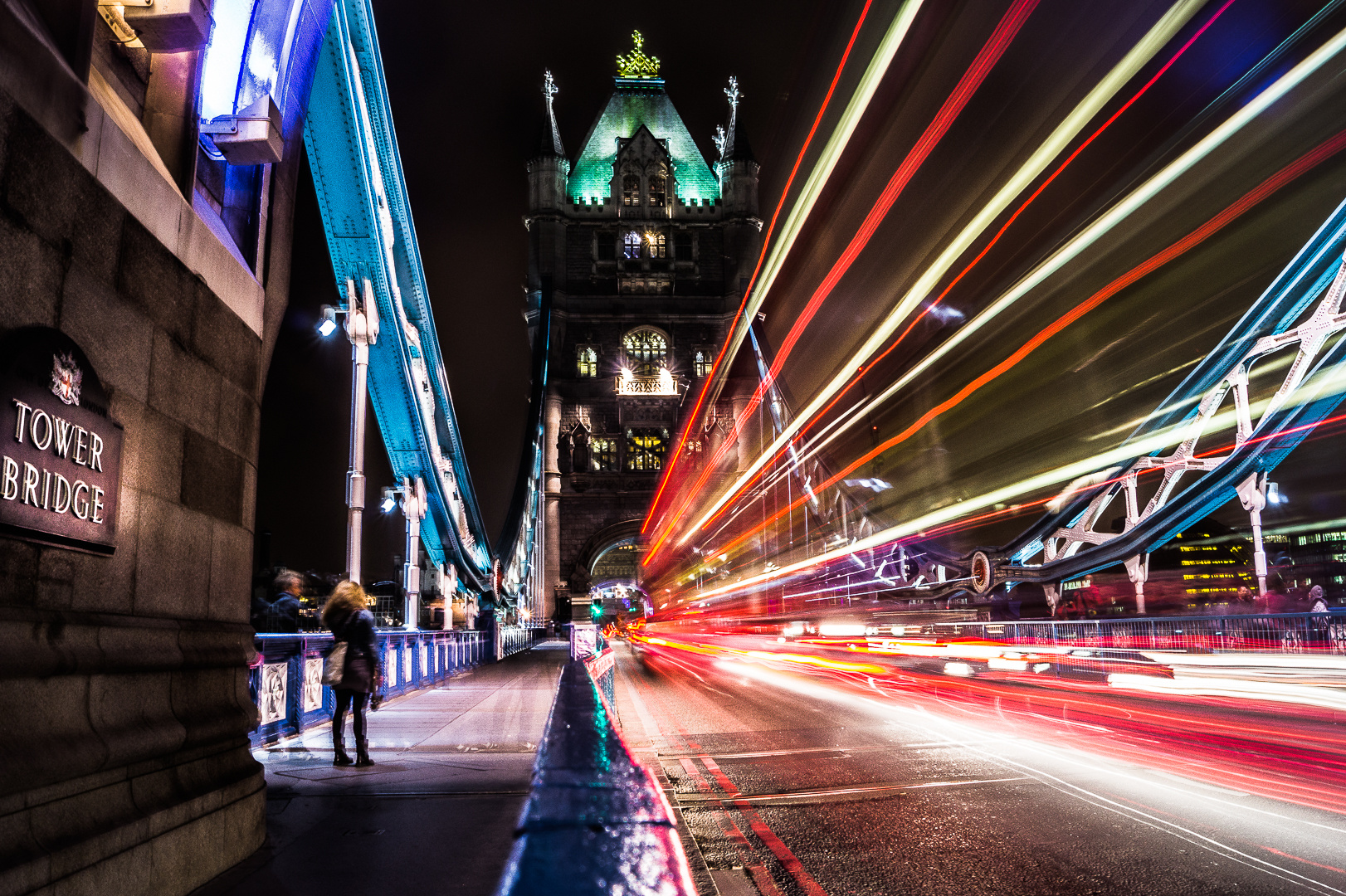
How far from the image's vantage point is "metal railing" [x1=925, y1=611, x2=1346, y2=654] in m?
12.6

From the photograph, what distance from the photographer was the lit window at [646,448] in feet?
215

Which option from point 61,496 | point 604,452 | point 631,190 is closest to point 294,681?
point 61,496

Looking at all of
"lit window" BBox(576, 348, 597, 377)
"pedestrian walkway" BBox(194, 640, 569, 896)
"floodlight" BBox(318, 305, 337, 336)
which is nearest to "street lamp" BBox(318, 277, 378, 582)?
"floodlight" BBox(318, 305, 337, 336)

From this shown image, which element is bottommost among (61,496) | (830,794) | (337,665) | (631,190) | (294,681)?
(830,794)

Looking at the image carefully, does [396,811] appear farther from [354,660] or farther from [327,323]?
[327,323]

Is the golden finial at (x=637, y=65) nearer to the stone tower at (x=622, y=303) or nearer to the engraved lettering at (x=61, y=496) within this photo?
the stone tower at (x=622, y=303)

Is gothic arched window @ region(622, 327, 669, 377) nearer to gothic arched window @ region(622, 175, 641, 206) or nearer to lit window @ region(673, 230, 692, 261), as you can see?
lit window @ region(673, 230, 692, 261)

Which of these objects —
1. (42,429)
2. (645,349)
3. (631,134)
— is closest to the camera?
(42,429)

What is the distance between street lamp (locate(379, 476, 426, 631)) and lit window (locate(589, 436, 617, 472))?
44972mm

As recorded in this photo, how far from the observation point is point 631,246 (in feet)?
229

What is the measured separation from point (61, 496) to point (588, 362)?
64.2 m

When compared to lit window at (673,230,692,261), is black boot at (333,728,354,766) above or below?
below

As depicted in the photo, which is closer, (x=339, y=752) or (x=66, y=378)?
(x=66, y=378)

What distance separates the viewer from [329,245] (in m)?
15.8
